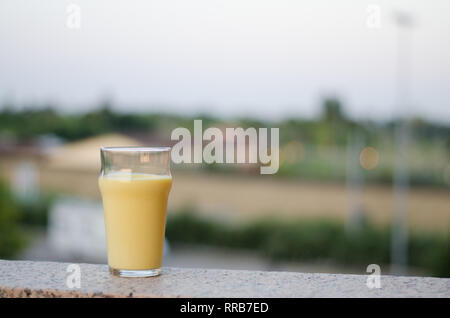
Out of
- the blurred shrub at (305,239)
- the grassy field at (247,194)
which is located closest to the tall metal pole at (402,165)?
the blurred shrub at (305,239)

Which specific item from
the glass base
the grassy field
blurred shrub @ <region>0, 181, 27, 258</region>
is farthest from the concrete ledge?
the grassy field

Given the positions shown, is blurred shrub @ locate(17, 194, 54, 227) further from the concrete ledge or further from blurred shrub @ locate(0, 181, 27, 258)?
the concrete ledge

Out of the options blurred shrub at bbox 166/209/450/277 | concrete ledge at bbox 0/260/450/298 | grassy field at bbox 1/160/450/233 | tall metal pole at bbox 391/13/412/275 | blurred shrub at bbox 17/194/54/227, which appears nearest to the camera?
concrete ledge at bbox 0/260/450/298

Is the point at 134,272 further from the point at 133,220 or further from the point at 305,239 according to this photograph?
the point at 305,239

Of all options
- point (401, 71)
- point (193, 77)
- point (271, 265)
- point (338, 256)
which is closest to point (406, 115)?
point (401, 71)

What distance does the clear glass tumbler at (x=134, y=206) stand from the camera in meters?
0.81

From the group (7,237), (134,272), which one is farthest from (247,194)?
(134,272)

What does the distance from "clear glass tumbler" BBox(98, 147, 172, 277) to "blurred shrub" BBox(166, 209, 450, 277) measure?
47.3 ft

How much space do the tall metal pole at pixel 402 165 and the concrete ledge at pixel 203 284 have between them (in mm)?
13489

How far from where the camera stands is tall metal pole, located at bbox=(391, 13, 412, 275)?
14.4 metres

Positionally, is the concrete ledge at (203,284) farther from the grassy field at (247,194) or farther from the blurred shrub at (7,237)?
the grassy field at (247,194)

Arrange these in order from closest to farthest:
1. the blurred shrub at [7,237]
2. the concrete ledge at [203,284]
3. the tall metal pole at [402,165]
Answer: the concrete ledge at [203,284] → the blurred shrub at [7,237] → the tall metal pole at [402,165]

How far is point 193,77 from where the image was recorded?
67.9ft

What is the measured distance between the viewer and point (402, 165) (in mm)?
16578
